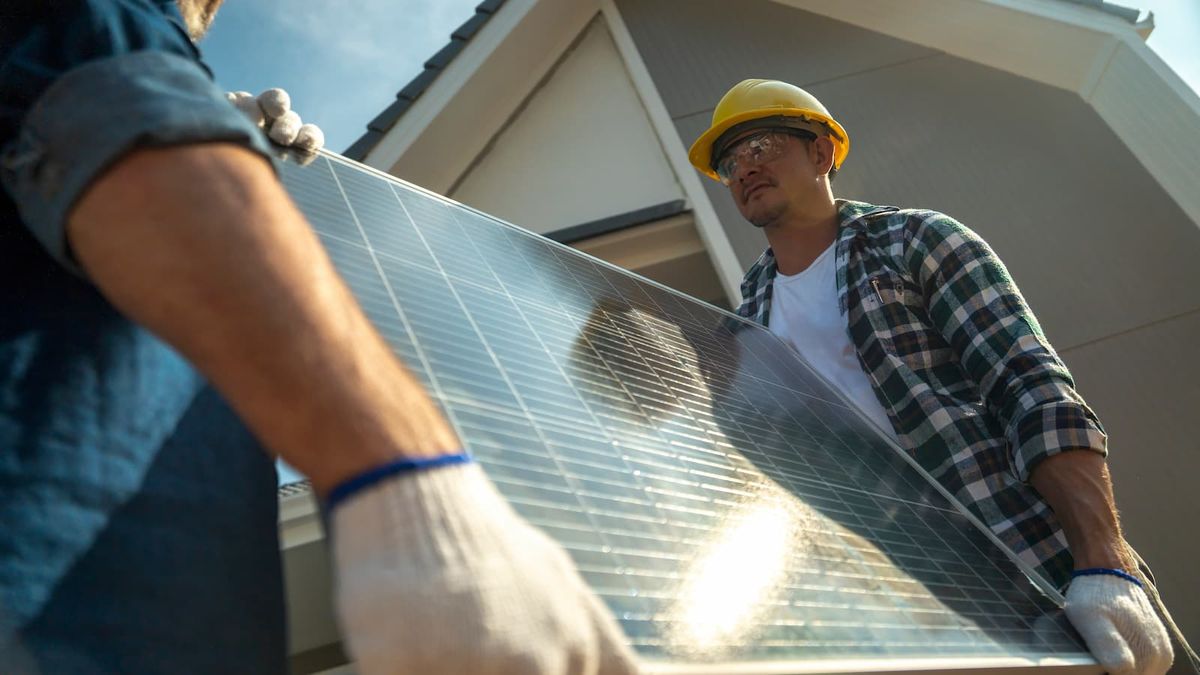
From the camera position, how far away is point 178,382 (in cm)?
108

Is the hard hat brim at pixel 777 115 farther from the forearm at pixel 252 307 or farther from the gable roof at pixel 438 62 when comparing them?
the forearm at pixel 252 307

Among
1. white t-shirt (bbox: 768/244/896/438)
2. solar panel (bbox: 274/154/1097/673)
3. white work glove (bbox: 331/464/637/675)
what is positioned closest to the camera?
white work glove (bbox: 331/464/637/675)

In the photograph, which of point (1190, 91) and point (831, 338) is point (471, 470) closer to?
point (831, 338)

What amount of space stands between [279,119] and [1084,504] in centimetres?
199

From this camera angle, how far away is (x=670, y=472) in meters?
1.23

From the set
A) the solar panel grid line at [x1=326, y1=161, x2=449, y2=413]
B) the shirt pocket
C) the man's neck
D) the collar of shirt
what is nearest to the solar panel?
the solar panel grid line at [x1=326, y1=161, x2=449, y2=413]

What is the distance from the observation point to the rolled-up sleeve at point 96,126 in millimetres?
793

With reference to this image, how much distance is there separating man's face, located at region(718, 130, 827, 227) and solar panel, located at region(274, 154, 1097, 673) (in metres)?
1.30

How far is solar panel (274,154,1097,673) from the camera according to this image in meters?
0.94

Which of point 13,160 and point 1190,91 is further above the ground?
point 1190,91

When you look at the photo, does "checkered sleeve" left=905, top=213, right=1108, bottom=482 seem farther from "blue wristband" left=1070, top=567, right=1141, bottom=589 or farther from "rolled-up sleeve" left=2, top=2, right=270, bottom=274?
"rolled-up sleeve" left=2, top=2, right=270, bottom=274

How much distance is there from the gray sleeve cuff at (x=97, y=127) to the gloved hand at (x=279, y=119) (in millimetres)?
746

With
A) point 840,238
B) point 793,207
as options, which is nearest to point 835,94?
point 793,207

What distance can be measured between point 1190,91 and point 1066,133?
0.63 m
